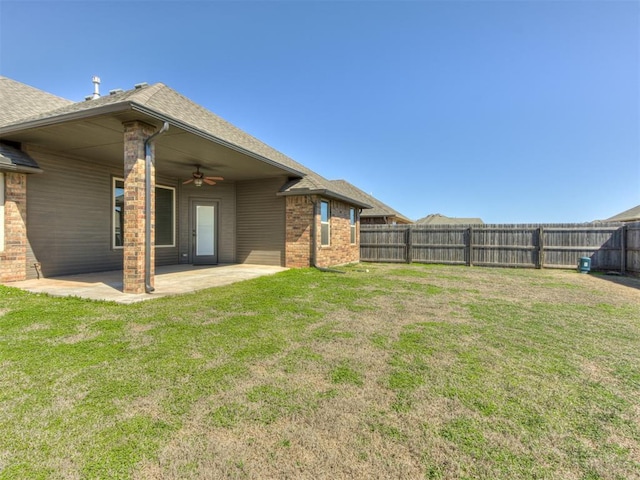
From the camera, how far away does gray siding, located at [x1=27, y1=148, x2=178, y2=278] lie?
6.74m

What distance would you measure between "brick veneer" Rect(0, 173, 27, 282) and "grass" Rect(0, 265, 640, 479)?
99.6 inches

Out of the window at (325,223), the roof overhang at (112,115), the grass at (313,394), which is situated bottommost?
the grass at (313,394)

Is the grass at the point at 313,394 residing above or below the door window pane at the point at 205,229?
below

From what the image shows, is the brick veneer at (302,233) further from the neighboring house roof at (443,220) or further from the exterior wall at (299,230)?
the neighboring house roof at (443,220)

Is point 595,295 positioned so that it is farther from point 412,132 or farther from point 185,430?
point 412,132

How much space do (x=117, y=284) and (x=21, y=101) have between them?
20.5 feet

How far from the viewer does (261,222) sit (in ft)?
33.9

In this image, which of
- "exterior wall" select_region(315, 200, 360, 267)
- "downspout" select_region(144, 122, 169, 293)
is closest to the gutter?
"downspout" select_region(144, 122, 169, 293)

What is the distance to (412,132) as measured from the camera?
1823 centimetres

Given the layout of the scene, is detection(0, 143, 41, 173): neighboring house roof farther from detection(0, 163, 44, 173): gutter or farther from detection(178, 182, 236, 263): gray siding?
detection(178, 182, 236, 263): gray siding

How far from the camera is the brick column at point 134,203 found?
17.2ft

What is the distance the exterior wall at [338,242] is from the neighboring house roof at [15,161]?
6.93 meters

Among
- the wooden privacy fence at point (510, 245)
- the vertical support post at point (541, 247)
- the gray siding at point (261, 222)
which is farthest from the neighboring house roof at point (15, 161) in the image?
the vertical support post at point (541, 247)

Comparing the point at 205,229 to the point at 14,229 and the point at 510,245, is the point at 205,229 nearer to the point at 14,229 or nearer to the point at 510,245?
the point at 14,229
